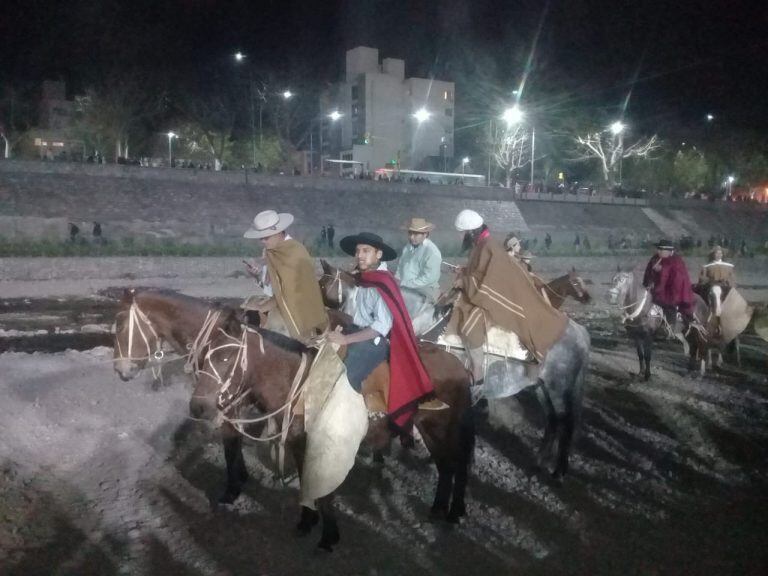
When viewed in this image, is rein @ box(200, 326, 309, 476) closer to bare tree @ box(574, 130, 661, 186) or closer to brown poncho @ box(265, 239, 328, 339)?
brown poncho @ box(265, 239, 328, 339)

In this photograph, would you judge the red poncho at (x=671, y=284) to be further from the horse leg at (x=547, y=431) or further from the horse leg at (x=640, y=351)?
the horse leg at (x=547, y=431)

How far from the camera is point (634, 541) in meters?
5.55

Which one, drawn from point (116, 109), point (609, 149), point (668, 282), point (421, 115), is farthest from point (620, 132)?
point (668, 282)

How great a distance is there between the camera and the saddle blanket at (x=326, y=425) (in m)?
4.92

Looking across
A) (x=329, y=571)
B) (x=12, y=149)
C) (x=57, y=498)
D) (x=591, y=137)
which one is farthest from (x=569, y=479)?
(x=591, y=137)

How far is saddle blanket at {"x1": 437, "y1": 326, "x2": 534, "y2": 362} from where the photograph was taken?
6.85 meters

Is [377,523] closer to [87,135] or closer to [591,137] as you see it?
[87,135]

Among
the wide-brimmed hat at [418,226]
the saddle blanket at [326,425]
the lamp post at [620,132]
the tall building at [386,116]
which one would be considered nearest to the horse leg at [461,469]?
the saddle blanket at [326,425]

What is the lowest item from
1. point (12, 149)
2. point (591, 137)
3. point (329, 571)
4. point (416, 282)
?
point (329, 571)

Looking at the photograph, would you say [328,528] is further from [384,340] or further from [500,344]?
[500,344]

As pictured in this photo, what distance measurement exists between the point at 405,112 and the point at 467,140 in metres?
9.69

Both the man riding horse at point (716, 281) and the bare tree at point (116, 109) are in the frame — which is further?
the bare tree at point (116, 109)

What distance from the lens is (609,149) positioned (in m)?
68.4

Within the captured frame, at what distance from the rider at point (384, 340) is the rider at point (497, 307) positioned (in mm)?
1640
